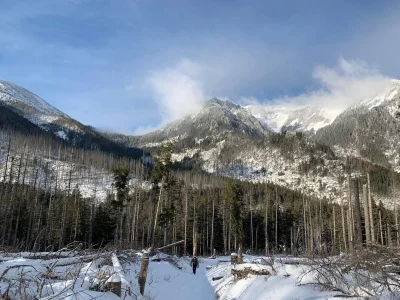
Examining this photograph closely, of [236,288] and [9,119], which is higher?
[9,119]

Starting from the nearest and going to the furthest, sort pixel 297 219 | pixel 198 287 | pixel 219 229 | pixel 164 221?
pixel 198 287 < pixel 164 221 < pixel 219 229 < pixel 297 219

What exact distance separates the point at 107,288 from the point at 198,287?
34.5 feet

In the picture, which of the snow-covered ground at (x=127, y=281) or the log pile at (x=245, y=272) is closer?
the snow-covered ground at (x=127, y=281)

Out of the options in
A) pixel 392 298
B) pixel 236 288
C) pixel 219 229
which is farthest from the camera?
pixel 219 229

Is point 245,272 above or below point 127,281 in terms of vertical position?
below

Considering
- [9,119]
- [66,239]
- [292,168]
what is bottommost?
[66,239]

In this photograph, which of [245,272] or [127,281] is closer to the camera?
[127,281]

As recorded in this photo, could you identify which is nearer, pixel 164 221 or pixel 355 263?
pixel 355 263

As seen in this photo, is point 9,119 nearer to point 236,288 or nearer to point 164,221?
point 164,221

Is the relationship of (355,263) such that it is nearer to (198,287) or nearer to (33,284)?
(33,284)

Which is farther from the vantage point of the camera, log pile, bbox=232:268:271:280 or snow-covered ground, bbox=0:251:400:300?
log pile, bbox=232:268:271:280

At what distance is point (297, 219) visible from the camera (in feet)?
242

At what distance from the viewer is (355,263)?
235 inches

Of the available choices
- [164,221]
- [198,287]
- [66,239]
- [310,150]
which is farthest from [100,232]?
[310,150]
